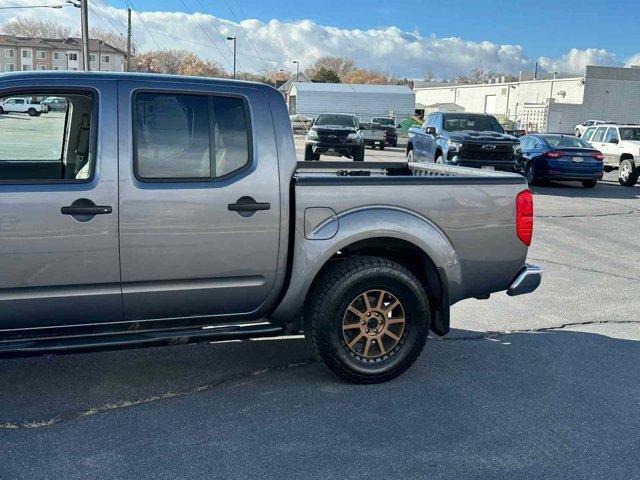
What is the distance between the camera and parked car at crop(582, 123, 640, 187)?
1898 cm

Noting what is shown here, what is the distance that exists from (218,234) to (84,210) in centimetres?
79

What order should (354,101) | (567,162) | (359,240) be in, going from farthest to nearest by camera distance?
(354,101) < (567,162) < (359,240)

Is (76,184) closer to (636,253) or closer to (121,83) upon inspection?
(121,83)

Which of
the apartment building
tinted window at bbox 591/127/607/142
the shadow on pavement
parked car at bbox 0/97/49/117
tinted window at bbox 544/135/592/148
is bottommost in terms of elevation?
the shadow on pavement

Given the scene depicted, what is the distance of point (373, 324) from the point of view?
4.47 metres

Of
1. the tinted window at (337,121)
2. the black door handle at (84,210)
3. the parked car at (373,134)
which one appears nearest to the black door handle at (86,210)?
the black door handle at (84,210)

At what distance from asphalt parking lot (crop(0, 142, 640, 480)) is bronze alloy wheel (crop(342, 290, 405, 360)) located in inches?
10.8

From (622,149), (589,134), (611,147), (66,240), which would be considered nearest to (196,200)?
(66,240)

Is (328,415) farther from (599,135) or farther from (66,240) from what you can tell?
(599,135)

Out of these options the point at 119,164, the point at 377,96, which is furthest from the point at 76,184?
the point at 377,96

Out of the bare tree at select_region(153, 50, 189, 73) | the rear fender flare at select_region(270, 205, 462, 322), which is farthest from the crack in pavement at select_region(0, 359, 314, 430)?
the bare tree at select_region(153, 50, 189, 73)

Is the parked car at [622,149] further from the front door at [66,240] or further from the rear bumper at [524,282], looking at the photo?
the front door at [66,240]

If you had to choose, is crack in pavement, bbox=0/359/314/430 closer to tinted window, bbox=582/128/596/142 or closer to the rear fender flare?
the rear fender flare

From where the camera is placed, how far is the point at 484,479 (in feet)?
11.0
